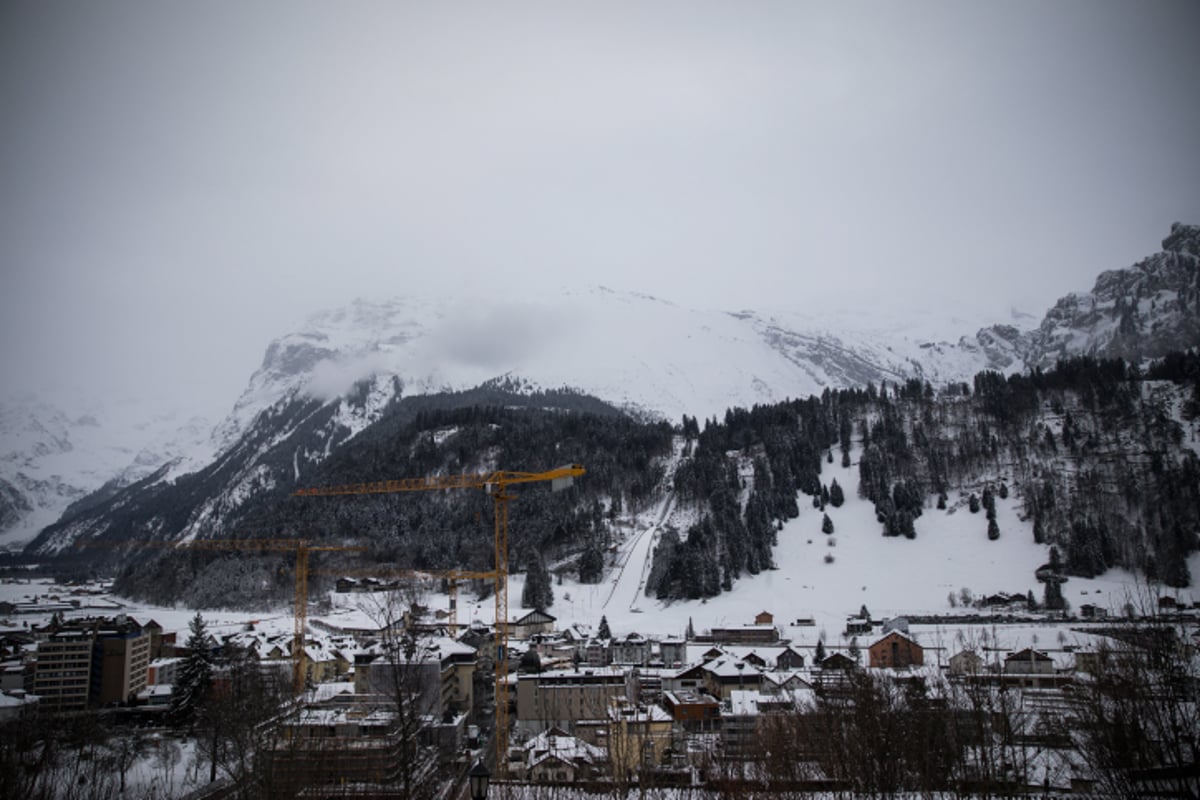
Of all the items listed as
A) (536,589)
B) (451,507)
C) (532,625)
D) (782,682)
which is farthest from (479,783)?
(451,507)

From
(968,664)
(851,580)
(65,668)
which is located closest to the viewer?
(968,664)

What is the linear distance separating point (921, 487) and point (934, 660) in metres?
58.4

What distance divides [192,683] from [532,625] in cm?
3959

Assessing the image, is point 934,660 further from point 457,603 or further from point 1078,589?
point 457,603

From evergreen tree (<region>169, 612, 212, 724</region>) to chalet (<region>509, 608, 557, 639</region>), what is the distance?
115ft

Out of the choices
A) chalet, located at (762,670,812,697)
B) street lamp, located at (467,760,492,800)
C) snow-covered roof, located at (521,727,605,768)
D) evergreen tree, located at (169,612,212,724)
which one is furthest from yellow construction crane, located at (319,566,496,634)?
street lamp, located at (467,760,492,800)

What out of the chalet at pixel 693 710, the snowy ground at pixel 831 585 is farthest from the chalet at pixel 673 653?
the chalet at pixel 693 710

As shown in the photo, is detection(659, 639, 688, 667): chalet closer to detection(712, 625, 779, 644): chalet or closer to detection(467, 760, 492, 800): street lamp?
detection(712, 625, 779, 644): chalet

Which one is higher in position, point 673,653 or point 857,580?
point 857,580

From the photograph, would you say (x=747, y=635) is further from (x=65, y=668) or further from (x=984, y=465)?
(x=984, y=465)

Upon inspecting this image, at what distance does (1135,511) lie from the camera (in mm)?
90000

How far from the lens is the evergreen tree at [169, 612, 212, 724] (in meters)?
44.3

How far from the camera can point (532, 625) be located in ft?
262

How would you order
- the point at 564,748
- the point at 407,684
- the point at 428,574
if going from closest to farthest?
the point at 407,684 → the point at 564,748 → the point at 428,574
